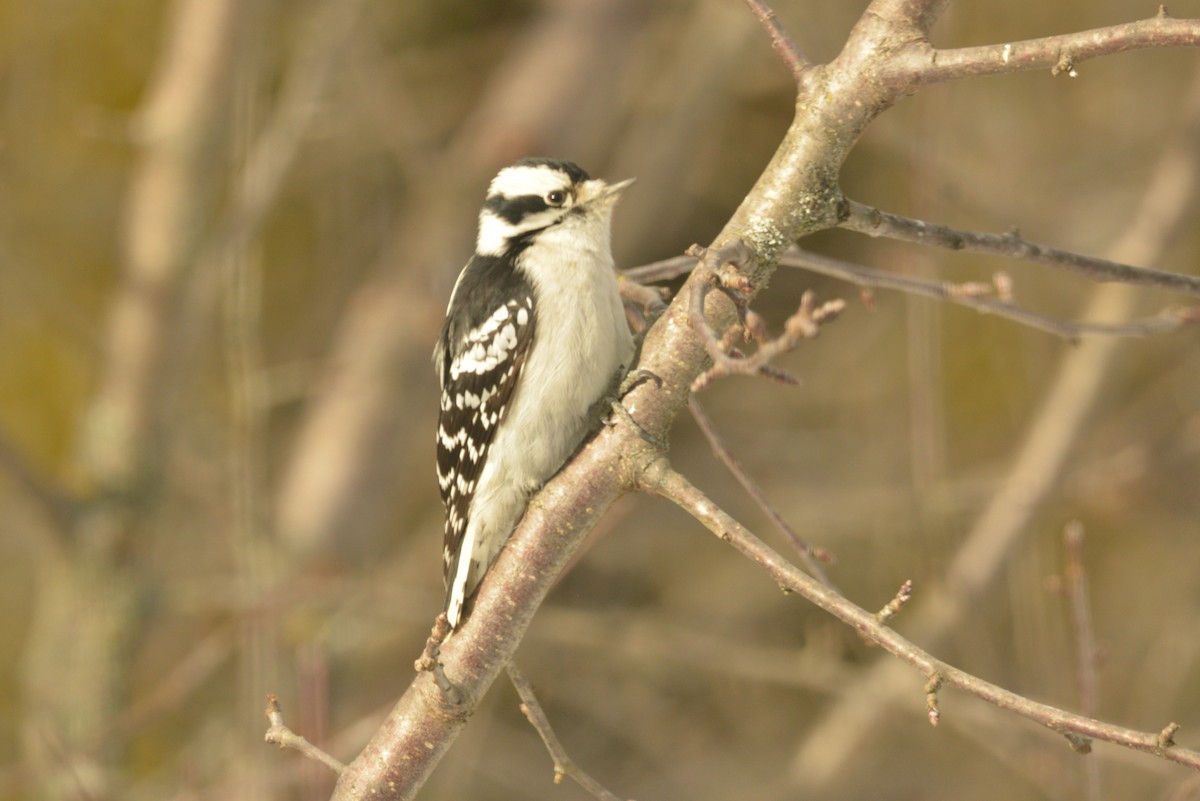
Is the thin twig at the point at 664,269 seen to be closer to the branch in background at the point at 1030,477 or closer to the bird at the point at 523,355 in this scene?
the bird at the point at 523,355

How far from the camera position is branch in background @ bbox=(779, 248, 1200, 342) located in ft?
9.95

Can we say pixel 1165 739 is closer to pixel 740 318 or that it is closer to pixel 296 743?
pixel 740 318

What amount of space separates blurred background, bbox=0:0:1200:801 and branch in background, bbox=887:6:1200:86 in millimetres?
3040

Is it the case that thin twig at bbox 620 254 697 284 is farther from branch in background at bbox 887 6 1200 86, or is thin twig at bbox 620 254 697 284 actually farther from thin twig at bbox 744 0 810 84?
branch in background at bbox 887 6 1200 86

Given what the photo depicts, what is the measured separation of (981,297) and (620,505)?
2.51 meters

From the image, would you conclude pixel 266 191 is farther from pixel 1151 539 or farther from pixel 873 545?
pixel 1151 539

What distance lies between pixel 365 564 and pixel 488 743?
144cm

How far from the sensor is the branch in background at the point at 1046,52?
84.0 inches

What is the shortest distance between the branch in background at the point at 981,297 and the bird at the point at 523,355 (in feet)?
2.46

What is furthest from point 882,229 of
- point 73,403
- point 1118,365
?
point 73,403

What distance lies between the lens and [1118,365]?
680 cm

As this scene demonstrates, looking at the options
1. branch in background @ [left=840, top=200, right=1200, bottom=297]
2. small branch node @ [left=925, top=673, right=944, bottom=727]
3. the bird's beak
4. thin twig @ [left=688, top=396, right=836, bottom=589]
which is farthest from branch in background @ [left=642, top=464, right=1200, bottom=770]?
the bird's beak

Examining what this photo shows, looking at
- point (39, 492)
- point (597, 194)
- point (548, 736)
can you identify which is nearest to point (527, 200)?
point (597, 194)

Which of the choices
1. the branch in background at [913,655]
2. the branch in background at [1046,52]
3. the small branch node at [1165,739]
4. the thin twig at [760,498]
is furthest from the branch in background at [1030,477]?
the small branch node at [1165,739]
